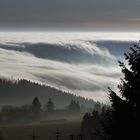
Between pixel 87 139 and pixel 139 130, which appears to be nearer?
pixel 139 130

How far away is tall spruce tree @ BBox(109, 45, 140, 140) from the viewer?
29.2 meters

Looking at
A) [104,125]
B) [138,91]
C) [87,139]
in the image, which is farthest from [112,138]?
[87,139]

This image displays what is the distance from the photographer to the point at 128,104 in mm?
29609

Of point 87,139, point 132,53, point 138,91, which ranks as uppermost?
point 132,53

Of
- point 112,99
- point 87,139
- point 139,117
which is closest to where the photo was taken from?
point 139,117

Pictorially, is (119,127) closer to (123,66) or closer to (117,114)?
(117,114)

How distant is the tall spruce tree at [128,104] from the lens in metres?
29.2

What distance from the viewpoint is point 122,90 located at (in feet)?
99.7

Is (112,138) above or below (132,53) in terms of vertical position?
below

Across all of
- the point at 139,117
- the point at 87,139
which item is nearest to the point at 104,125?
the point at 139,117

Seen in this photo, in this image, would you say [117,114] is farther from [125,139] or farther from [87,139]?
[87,139]

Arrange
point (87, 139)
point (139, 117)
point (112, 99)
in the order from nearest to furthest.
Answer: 1. point (139, 117)
2. point (112, 99)
3. point (87, 139)

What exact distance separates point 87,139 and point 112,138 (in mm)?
170149

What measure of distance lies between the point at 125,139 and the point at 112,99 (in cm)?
240
